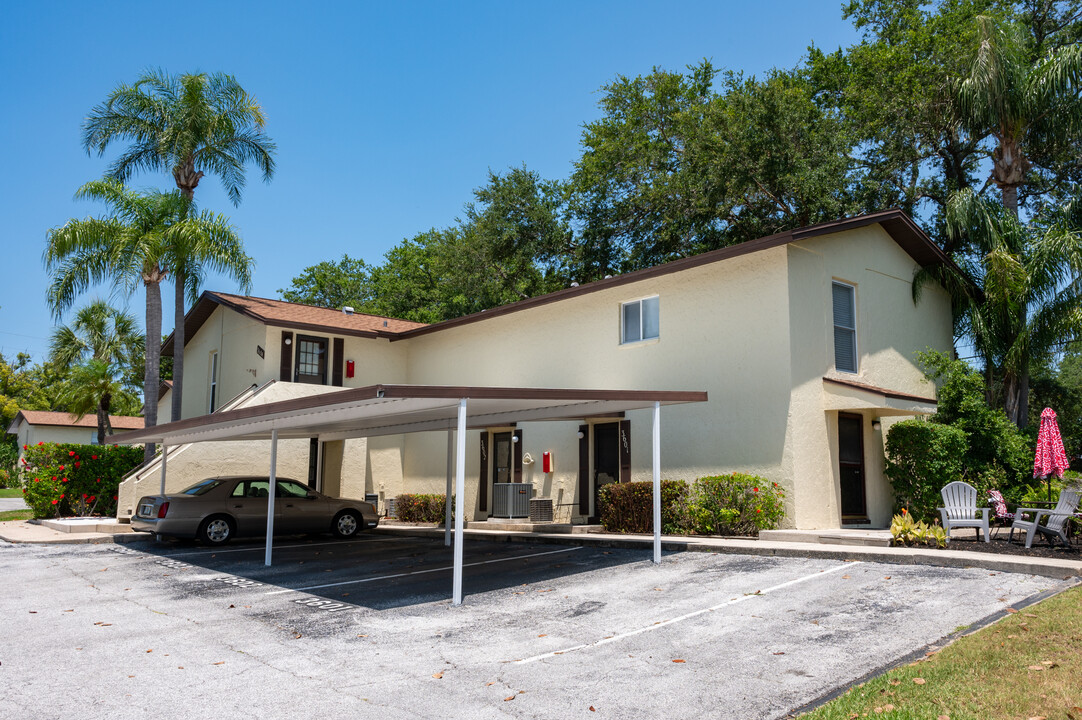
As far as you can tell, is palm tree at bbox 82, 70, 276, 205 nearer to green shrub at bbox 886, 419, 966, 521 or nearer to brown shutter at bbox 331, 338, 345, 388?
brown shutter at bbox 331, 338, 345, 388

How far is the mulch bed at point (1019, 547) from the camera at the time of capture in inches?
401

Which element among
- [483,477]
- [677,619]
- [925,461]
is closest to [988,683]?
[677,619]

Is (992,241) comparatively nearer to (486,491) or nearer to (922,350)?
(922,350)

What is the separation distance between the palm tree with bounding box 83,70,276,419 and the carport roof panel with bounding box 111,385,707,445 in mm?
7022

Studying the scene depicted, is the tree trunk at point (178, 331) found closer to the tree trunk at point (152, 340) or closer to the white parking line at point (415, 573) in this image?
the tree trunk at point (152, 340)

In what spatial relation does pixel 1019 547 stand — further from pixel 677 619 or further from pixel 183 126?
pixel 183 126

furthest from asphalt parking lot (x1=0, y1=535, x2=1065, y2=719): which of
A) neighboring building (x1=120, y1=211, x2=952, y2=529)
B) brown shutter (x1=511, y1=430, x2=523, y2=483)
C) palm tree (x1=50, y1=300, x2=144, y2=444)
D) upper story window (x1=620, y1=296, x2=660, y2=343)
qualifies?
palm tree (x1=50, y1=300, x2=144, y2=444)

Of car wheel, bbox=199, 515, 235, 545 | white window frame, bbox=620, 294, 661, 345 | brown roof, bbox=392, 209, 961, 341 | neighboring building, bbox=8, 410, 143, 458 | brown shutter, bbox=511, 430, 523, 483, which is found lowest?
car wheel, bbox=199, 515, 235, 545

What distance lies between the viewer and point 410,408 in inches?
391

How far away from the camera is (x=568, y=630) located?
7512 millimetres

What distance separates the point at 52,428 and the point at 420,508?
36.2 meters

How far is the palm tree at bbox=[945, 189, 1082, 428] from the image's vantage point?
53.1 feet

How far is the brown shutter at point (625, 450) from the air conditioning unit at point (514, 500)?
2.41 m

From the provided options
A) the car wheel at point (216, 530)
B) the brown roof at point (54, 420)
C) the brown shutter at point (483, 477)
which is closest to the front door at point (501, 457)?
the brown shutter at point (483, 477)
